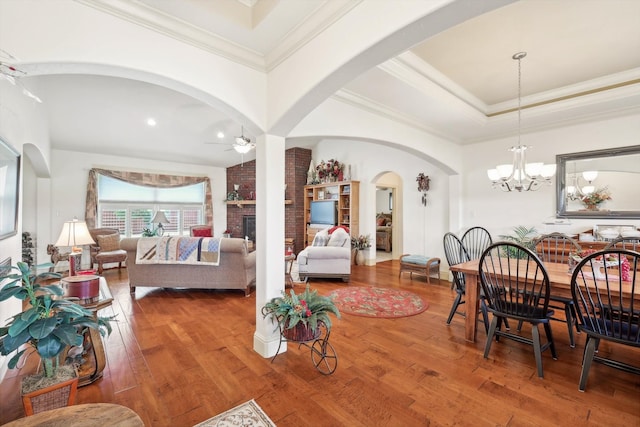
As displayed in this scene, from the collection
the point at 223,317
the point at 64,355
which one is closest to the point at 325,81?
the point at 64,355

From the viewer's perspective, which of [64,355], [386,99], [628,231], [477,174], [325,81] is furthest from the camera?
[477,174]

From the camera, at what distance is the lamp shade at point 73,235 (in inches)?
105

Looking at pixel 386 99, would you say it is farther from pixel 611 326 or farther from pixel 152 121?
pixel 152 121

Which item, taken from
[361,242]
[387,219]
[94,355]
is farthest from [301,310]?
[387,219]

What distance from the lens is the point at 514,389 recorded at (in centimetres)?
210

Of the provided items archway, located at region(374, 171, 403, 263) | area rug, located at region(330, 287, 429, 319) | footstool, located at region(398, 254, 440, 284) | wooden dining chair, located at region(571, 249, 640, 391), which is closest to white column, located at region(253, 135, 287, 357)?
area rug, located at region(330, 287, 429, 319)

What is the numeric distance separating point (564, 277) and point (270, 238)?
2549 millimetres

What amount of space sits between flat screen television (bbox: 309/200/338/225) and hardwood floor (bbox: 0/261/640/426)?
4155mm

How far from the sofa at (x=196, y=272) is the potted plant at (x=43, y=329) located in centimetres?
256

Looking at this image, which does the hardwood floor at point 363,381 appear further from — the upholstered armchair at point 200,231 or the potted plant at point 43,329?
the upholstered armchair at point 200,231

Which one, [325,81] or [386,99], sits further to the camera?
[386,99]

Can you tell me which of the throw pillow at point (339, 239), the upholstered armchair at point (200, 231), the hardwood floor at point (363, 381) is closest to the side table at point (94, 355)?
the hardwood floor at point (363, 381)

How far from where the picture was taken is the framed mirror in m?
3.66

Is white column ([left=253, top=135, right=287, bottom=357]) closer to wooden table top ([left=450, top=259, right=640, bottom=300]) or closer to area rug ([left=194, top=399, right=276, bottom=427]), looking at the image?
area rug ([left=194, top=399, right=276, bottom=427])
